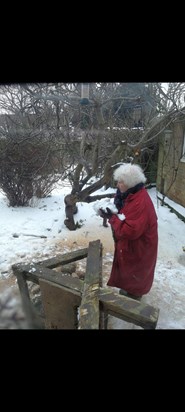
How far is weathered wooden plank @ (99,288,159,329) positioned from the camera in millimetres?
1092

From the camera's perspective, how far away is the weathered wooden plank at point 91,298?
930 millimetres

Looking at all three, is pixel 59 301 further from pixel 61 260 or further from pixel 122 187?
pixel 122 187

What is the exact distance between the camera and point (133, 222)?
1.82 metres

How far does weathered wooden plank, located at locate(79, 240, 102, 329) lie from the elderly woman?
0.23m

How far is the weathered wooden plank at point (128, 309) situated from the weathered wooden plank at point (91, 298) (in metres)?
0.04

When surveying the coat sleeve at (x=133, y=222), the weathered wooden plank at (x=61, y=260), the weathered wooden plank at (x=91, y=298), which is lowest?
the weathered wooden plank at (x=61, y=260)

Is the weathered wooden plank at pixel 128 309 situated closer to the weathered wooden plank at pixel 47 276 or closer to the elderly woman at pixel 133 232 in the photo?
the weathered wooden plank at pixel 47 276

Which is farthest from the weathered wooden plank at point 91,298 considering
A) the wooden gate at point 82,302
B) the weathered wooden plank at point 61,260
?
the weathered wooden plank at point 61,260

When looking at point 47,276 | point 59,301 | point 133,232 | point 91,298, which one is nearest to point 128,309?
point 91,298

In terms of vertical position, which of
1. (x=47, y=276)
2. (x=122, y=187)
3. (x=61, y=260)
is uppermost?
(x=122, y=187)

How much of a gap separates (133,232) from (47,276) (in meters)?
0.64
